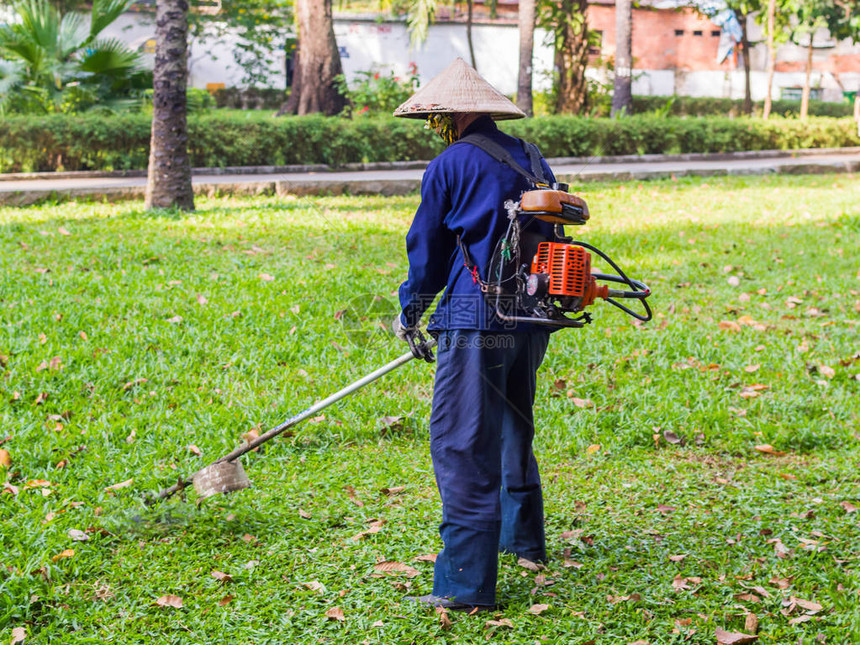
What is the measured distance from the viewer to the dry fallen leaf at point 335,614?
317 centimetres

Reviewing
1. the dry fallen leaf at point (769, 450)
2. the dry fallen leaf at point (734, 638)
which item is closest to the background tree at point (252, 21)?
the dry fallen leaf at point (769, 450)

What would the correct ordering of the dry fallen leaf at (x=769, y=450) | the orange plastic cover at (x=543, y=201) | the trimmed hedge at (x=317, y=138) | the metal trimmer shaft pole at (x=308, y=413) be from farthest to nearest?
1. the trimmed hedge at (x=317, y=138)
2. the dry fallen leaf at (x=769, y=450)
3. the metal trimmer shaft pole at (x=308, y=413)
4. the orange plastic cover at (x=543, y=201)

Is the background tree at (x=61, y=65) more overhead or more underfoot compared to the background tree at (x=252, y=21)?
more underfoot

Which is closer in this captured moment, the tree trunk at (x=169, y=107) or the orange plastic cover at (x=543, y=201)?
the orange plastic cover at (x=543, y=201)

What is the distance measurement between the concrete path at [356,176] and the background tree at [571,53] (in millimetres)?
3409

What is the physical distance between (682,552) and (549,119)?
42.9ft

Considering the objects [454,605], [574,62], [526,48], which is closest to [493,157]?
[454,605]

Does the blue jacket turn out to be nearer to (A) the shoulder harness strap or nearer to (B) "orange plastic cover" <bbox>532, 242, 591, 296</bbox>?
(A) the shoulder harness strap

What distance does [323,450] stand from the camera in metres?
4.73

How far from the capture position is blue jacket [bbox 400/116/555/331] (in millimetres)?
2914

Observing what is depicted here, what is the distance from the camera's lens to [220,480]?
3.79 m

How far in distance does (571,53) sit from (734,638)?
18.2 meters

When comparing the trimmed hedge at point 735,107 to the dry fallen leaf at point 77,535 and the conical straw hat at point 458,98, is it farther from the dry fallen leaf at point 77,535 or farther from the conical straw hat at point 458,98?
the dry fallen leaf at point 77,535

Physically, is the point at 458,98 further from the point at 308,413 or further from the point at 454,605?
the point at 454,605
